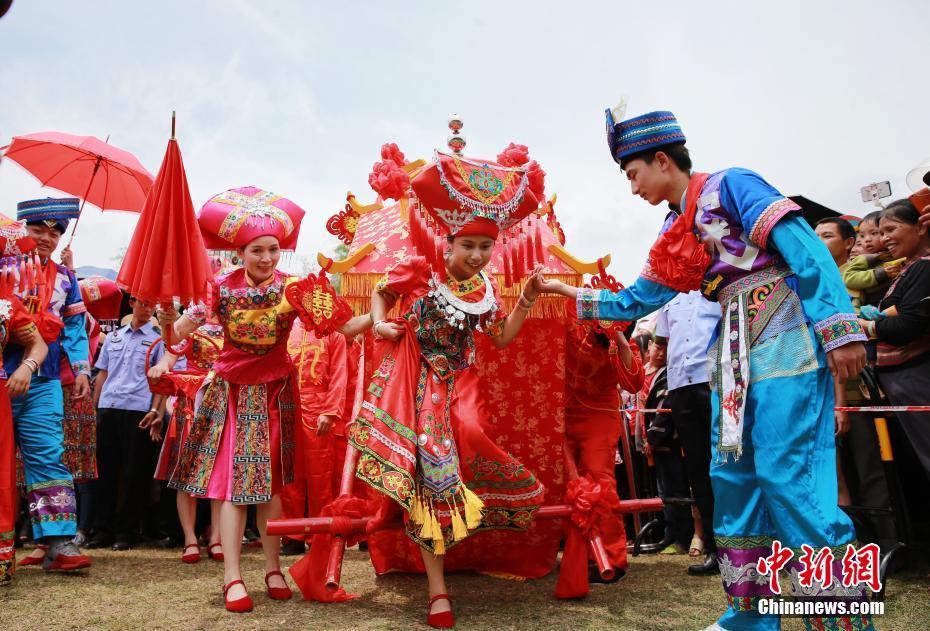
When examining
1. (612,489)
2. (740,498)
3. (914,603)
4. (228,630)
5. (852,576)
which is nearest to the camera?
(852,576)

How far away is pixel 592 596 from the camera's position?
150 inches

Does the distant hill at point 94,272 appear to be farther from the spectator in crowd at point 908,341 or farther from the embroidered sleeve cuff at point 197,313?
the spectator in crowd at point 908,341

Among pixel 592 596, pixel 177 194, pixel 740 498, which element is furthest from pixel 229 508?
pixel 740 498

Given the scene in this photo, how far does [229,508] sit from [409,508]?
112 centimetres

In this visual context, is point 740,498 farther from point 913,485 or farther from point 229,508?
point 913,485

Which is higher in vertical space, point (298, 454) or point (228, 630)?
point (298, 454)

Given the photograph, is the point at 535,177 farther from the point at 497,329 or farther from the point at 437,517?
the point at 437,517

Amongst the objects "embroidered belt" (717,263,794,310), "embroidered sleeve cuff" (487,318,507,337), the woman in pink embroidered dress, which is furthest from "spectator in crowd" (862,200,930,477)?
the woman in pink embroidered dress

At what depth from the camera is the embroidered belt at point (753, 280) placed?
270cm

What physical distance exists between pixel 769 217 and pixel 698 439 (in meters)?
2.36

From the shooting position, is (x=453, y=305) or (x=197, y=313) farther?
(x=197, y=313)

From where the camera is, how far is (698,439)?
15.2 ft

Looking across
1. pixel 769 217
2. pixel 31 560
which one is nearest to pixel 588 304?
pixel 769 217

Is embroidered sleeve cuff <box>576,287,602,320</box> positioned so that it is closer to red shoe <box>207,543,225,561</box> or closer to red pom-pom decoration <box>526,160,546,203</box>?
red pom-pom decoration <box>526,160,546,203</box>
